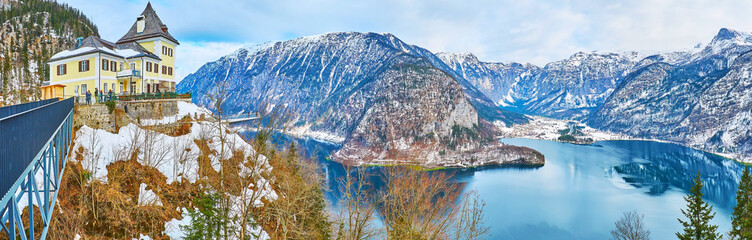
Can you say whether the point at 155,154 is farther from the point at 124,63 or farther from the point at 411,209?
the point at 411,209

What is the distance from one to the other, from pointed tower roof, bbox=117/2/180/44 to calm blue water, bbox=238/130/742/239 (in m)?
33.1

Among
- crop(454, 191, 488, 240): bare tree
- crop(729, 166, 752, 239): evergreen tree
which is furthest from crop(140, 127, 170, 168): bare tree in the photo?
crop(729, 166, 752, 239): evergreen tree

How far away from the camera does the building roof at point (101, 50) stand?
36.7 meters

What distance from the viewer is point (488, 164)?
477ft

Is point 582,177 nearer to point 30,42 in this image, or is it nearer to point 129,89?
point 129,89

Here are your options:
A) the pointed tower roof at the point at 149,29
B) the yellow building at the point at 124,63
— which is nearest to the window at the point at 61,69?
the yellow building at the point at 124,63

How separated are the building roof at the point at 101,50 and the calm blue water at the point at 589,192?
32.3 metres

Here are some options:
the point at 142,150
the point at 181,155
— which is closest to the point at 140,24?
the point at 142,150

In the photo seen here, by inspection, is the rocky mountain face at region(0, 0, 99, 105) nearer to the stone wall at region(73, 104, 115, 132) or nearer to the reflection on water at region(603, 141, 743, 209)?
the stone wall at region(73, 104, 115, 132)

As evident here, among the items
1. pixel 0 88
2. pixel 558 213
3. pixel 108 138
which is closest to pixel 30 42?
pixel 0 88

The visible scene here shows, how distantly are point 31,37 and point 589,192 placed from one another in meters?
189

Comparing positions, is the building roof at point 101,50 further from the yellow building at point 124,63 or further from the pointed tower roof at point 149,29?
the pointed tower roof at point 149,29

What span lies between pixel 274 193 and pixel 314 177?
8.63 metres

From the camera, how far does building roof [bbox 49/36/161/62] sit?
120 feet
